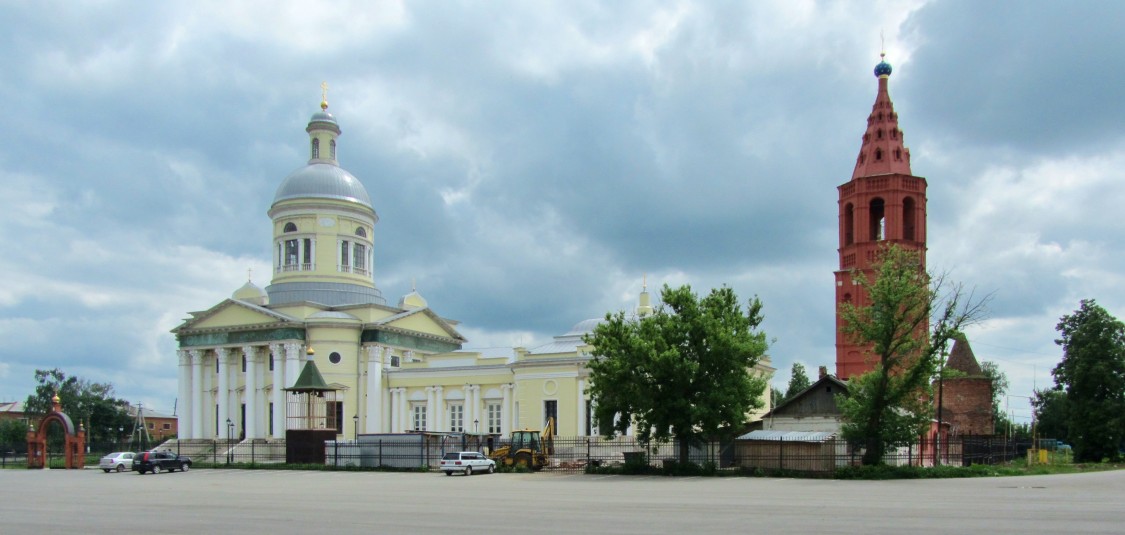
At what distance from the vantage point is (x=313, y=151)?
7475 centimetres

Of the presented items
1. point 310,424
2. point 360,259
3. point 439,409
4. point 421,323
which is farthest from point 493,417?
point 360,259

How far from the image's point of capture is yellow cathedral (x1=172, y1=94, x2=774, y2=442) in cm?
6191

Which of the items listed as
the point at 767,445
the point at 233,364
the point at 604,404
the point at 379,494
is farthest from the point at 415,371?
the point at 379,494

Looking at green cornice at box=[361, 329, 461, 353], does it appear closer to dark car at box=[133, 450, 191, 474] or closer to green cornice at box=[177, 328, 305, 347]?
green cornice at box=[177, 328, 305, 347]

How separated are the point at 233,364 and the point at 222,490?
1524 inches

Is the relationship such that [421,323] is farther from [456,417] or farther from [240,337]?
[240,337]

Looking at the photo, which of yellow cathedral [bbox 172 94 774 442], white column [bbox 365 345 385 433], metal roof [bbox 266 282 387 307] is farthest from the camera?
metal roof [bbox 266 282 387 307]

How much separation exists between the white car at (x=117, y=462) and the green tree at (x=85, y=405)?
54.2 metres

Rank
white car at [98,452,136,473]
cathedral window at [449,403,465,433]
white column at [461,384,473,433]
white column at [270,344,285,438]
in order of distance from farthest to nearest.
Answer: cathedral window at [449,403,465,433], white column at [270,344,285,438], white column at [461,384,473,433], white car at [98,452,136,473]

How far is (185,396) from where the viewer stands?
68.8m

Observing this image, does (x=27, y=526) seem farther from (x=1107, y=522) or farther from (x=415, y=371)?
(x=415, y=371)

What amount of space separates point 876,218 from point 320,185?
3806 centimetres

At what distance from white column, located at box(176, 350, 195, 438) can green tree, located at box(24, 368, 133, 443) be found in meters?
36.5

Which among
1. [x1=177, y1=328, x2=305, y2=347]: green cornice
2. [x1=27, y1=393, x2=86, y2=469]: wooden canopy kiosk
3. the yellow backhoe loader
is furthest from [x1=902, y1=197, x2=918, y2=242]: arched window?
[x1=27, y1=393, x2=86, y2=469]: wooden canopy kiosk
